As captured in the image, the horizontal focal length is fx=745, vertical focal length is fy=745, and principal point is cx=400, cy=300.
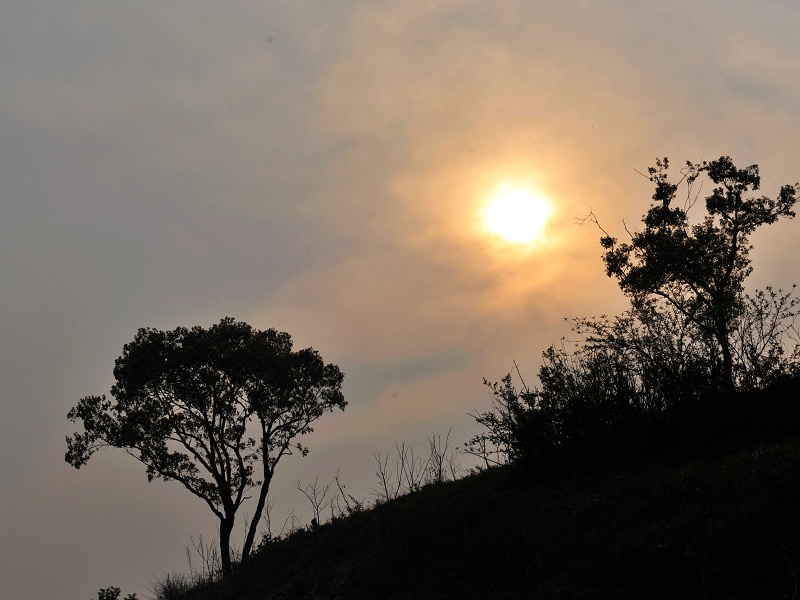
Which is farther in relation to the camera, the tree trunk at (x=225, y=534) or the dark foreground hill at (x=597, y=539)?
the tree trunk at (x=225, y=534)

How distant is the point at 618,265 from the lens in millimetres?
33562

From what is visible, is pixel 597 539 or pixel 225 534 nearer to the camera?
pixel 597 539

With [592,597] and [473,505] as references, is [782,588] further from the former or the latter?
[473,505]

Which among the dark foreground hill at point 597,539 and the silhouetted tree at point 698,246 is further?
the silhouetted tree at point 698,246

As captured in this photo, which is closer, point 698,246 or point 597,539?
point 597,539

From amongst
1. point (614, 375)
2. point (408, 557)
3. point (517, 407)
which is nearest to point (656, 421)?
→ point (614, 375)

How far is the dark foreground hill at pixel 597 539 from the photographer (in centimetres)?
773

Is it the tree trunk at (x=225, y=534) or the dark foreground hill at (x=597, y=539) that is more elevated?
the tree trunk at (x=225, y=534)

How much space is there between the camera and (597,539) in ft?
30.4

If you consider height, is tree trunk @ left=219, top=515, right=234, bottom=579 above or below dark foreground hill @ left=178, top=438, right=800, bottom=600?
above

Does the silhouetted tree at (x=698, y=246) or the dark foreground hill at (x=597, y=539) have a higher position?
the silhouetted tree at (x=698, y=246)

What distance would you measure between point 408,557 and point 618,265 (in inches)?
985

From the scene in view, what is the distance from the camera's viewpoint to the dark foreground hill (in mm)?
7727

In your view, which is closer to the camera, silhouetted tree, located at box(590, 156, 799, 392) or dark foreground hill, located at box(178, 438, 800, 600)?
dark foreground hill, located at box(178, 438, 800, 600)
